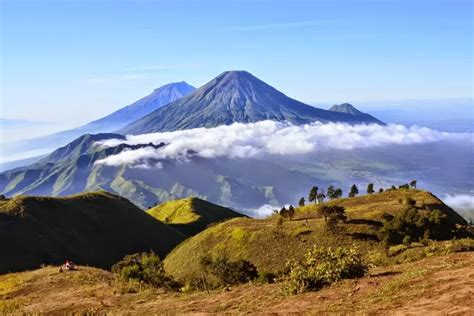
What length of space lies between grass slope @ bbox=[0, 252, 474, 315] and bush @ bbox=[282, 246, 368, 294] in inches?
27.0

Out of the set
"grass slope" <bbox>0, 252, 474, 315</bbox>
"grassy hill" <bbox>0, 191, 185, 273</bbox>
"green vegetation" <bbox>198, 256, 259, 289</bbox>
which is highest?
"grass slope" <bbox>0, 252, 474, 315</bbox>

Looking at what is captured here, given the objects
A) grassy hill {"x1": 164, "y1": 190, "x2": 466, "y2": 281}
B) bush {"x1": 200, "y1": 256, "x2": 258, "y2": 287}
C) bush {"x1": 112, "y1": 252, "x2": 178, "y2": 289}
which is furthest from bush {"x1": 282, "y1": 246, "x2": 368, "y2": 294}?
grassy hill {"x1": 164, "y1": 190, "x2": 466, "y2": 281}

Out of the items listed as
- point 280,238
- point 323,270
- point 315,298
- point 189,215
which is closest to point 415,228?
point 280,238

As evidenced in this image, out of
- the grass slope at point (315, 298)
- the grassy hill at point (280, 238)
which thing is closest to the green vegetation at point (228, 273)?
the grass slope at point (315, 298)

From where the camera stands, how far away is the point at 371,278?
972 inches

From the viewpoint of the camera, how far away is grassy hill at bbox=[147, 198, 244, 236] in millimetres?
165625

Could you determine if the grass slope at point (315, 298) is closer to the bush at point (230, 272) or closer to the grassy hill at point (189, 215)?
the bush at point (230, 272)

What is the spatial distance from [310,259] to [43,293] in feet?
86.2

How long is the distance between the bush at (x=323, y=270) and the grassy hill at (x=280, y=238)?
40.0 metres

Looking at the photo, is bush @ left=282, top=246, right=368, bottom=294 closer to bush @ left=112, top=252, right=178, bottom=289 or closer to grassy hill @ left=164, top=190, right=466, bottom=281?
bush @ left=112, top=252, right=178, bottom=289

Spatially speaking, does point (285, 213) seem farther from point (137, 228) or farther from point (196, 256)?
point (137, 228)

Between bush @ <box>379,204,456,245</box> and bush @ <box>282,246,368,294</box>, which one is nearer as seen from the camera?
bush @ <box>282,246,368,294</box>

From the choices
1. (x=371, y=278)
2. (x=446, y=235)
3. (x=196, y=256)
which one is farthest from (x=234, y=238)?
(x=371, y=278)

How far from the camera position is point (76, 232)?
387 feet
